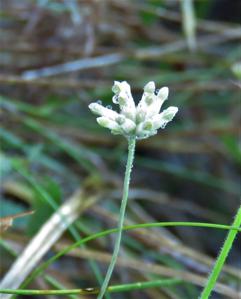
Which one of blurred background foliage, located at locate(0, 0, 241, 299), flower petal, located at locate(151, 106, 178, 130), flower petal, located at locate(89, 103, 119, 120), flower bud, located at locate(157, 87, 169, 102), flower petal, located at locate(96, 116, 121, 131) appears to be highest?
blurred background foliage, located at locate(0, 0, 241, 299)

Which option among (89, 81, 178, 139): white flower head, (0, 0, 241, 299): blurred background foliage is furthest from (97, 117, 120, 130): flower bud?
(0, 0, 241, 299): blurred background foliage

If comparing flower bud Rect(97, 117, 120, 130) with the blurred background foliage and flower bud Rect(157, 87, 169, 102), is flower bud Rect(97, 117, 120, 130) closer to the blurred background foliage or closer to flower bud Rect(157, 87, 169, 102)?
flower bud Rect(157, 87, 169, 102)

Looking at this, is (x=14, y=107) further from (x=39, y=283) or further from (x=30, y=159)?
(x=39, y=283)

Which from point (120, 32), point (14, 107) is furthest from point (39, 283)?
point (120, 32)

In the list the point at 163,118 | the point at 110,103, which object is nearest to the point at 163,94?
the point at 163,118

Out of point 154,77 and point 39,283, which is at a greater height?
point 154,77

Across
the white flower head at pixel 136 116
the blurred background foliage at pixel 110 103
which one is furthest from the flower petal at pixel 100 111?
the blurred background foliage at pixel 110 103

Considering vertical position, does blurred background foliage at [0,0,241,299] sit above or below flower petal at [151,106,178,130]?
above

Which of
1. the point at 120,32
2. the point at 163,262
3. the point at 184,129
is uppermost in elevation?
the point at 120,32
